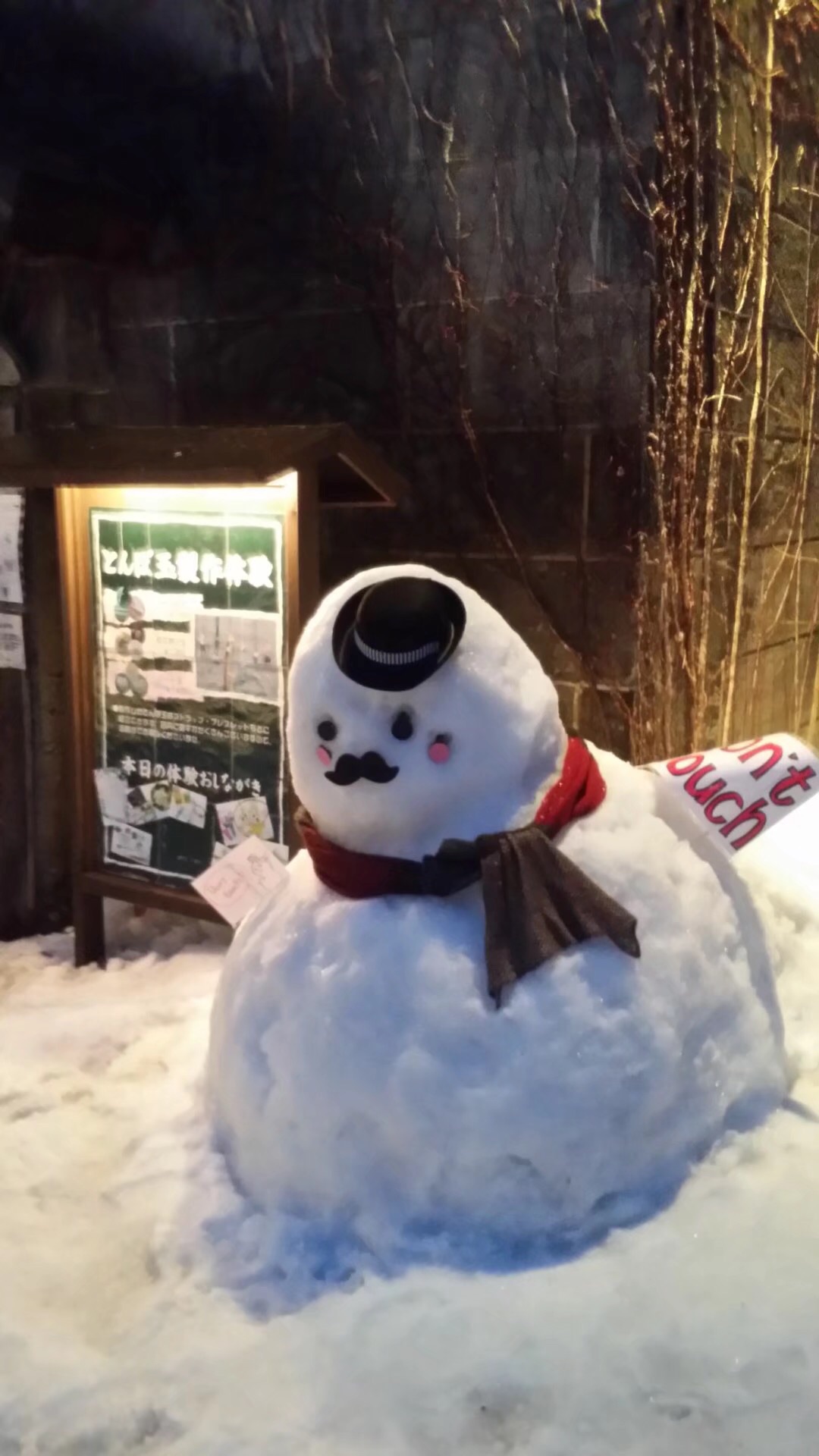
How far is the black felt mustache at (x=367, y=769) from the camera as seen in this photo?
7.50 ft

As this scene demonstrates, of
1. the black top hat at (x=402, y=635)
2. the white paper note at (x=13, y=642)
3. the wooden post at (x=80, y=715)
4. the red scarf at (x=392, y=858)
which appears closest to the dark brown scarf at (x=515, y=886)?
the red scarf at (x=392, y=858)

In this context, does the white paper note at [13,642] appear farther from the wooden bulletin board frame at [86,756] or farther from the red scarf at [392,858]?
the red scarf at [392,858]

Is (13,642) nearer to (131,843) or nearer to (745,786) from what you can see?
(131,843)

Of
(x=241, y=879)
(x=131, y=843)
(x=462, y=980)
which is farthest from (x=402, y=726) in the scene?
(x=131, y=843)

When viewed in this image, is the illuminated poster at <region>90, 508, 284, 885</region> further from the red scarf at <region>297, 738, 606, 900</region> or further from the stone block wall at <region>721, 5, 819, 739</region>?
the stone block wall at <region>721, 5, 819, 739</region>

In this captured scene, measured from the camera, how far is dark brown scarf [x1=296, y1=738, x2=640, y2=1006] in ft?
7.34

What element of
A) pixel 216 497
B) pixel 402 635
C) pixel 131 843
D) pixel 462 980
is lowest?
pixel 131 843

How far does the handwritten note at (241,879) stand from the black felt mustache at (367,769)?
120 cm

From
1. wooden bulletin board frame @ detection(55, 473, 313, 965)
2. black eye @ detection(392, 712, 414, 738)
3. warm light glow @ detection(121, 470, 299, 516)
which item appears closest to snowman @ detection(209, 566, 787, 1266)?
black eye @ detection(392, 712, 414, 738)

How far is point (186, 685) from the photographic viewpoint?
3.59m

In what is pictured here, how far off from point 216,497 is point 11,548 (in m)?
1.09

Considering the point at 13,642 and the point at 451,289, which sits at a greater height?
the point at 451,289

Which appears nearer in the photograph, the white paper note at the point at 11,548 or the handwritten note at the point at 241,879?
the handwritten note at the point at 241,879

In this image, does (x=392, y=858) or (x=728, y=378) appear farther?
(x=728, y=378)
